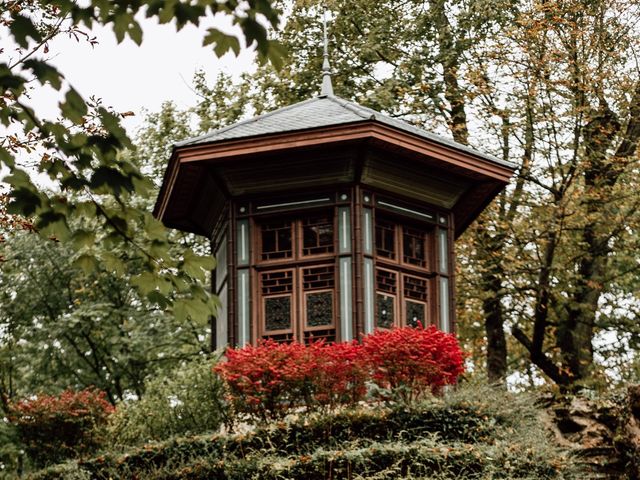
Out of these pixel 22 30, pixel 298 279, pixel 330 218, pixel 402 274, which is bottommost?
pixel 22 30

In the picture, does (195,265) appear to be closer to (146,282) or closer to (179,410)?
(146,282)

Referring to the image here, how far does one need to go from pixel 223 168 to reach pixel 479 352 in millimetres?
12106

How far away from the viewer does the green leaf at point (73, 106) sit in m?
6.46

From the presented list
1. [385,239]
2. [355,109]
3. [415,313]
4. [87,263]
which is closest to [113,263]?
[87,263]

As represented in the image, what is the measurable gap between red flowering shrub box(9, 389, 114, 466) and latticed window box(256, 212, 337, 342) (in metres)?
2.92

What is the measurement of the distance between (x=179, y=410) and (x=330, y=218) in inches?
138

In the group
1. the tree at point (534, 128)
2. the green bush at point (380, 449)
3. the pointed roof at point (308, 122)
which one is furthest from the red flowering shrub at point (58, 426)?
the tree at point (534, 128)

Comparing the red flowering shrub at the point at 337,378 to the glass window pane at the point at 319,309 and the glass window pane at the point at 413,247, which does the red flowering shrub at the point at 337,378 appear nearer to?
the glass window pane at the point at 319,309

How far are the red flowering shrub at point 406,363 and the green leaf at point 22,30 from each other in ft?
29.0

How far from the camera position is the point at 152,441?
576 inches

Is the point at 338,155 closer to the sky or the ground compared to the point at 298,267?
closer to the sky

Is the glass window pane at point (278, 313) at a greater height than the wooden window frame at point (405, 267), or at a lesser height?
lesser

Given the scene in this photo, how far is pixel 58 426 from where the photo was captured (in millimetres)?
17781

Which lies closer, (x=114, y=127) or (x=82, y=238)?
(x=114, y=127)
